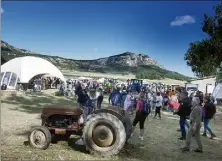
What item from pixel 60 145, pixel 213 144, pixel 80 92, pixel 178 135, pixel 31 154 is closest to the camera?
pixel 31 154

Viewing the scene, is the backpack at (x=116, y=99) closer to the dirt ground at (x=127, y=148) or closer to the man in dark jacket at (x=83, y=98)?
the man in dark jacket at (x=83, y=98)

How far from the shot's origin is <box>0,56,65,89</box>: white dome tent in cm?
3734

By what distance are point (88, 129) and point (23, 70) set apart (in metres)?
31.0

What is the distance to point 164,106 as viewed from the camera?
26.1 m

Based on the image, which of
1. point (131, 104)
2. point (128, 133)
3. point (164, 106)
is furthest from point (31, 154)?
point (164, 106)

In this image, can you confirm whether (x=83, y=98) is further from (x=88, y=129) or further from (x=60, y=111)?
(x=88, y=129)

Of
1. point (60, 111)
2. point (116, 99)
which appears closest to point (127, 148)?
point (60, 111)

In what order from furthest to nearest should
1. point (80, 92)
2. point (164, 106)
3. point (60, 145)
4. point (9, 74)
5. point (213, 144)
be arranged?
point (9, 74)
point (164, 106)
point (80, 92)
point (213, 144)
point (60, 145)

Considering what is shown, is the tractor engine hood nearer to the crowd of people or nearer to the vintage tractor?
the vintage tractor

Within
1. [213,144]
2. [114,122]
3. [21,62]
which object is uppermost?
[21,62]

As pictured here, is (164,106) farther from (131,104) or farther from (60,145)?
(60,145)

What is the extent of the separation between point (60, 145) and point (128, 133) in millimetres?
2278

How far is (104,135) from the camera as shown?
9625 mm

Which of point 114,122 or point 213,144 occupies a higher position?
point 114,122
